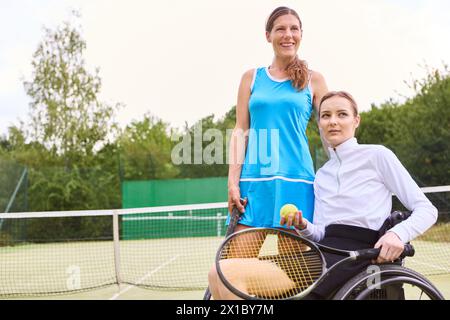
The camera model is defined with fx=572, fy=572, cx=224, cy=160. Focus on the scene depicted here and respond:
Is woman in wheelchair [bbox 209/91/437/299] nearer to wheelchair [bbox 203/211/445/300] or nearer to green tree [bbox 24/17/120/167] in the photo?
wheelchair [bbox 203/211/445/300]

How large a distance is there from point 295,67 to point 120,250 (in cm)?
1017

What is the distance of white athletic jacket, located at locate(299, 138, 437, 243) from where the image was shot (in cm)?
171

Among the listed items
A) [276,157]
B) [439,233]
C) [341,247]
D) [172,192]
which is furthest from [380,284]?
[172,192]

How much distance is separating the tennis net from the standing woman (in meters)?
2.90

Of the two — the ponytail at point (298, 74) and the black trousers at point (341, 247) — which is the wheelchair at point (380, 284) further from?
the ponytail at point (298, 74)

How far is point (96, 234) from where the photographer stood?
14398 mm

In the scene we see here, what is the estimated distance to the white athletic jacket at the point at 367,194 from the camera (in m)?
1.71

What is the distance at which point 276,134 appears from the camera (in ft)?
6.72

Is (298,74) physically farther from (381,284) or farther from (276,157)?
(381,284)

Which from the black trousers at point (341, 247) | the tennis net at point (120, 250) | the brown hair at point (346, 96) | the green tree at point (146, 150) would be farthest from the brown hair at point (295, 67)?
the green tree at point (146, 150)

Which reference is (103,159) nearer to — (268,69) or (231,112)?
(231,112)

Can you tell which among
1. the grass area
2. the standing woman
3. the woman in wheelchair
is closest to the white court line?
the standing woman

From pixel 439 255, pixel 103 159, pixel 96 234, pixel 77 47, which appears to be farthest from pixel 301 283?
pixel 77 47

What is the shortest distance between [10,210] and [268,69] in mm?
13248
